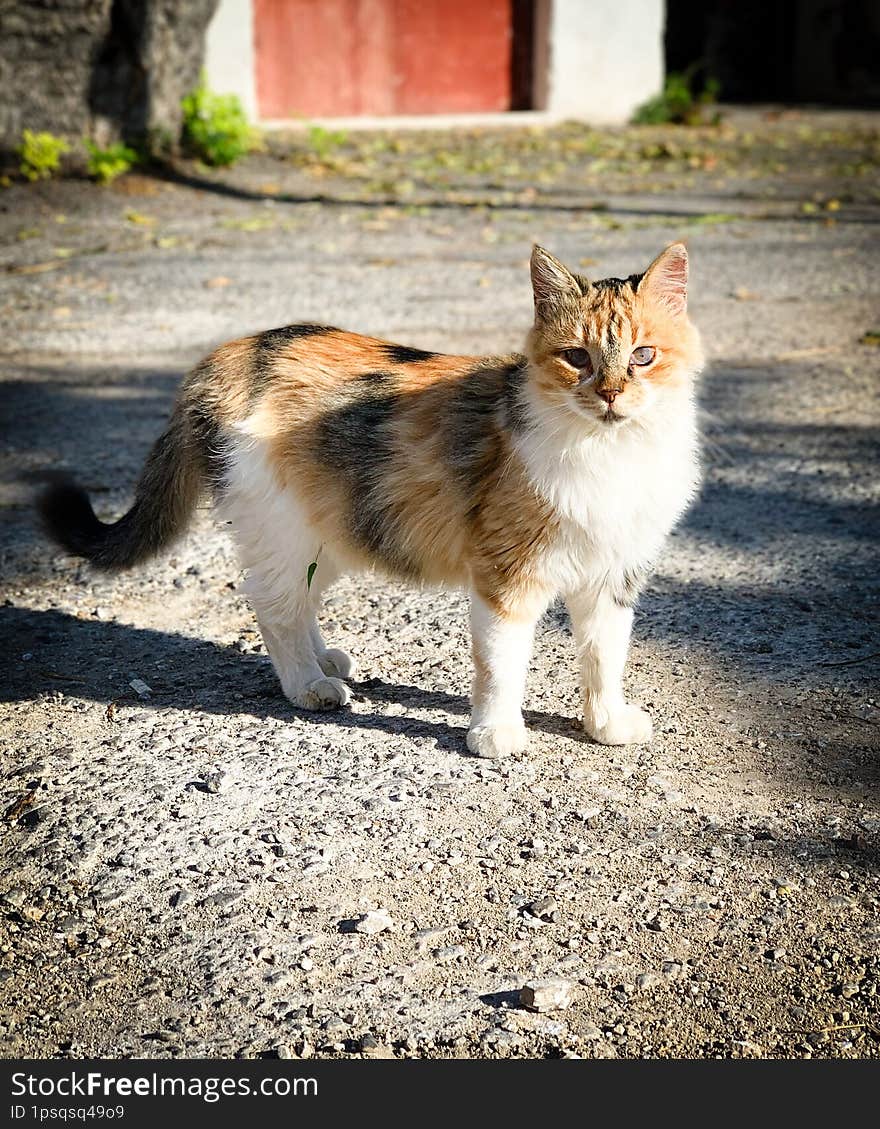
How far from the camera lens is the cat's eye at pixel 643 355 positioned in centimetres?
319

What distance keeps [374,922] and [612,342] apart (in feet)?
5.01

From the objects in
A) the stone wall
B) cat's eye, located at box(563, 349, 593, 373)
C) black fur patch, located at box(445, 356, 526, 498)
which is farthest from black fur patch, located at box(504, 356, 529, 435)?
the stone wall

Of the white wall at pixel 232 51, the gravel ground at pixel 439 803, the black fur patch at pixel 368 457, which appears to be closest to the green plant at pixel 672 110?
the white wall at pixel 232 51

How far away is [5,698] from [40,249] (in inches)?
268

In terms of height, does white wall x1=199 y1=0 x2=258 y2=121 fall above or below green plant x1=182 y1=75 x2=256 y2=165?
above

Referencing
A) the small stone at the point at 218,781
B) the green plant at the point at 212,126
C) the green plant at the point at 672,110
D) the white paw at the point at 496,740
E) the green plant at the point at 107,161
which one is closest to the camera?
the small stone at the point at 218,781

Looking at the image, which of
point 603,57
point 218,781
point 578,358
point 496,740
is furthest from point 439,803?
point 603,57

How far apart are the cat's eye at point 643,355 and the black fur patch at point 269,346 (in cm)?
112

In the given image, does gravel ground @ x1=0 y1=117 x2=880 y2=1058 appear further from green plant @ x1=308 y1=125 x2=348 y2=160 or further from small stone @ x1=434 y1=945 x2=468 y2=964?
green plant @ x1=308 y1=125 x2=348 y2=160

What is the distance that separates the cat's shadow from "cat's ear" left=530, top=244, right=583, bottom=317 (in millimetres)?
1257

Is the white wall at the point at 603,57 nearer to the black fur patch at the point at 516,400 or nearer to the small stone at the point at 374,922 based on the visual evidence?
the black fur patch at the point at 516,400

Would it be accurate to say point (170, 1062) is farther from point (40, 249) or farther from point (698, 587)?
point (40, 249)

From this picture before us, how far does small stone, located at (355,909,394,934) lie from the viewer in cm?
282

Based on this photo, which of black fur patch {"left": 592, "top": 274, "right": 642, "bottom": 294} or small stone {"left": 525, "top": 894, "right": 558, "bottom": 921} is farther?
black fur patch {"left": 592, "top": 274, "right": 642, "bottom": 294}
